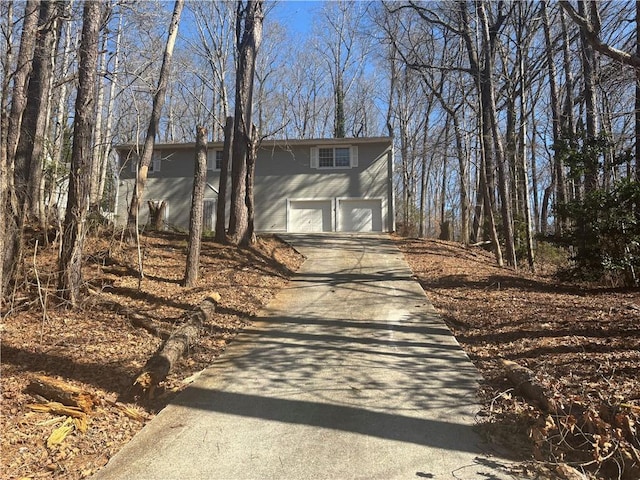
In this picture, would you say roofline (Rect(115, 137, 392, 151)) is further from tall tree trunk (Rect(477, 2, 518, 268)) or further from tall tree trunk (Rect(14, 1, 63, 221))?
tall tree trunk (Rect(14, 1, 63, 221))

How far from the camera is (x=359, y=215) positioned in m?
22.1

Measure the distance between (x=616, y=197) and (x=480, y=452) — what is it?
8401mm

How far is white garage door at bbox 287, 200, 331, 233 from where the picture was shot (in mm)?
22328

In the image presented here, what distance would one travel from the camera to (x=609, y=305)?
8164mm

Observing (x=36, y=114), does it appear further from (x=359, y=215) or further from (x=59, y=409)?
(x=359, y=215)

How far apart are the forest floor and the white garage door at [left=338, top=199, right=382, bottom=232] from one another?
Answer: 33.2 feet

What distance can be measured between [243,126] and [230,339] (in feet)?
26.6

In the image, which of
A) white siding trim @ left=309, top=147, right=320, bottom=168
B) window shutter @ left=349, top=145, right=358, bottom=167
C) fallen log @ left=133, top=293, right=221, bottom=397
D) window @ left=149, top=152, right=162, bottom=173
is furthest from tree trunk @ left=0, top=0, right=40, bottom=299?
window shutter @ left=349, top=145, right=358, bottom=167

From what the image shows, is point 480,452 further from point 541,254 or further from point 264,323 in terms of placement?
point 541,254

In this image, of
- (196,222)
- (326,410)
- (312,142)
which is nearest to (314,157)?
(312,142)

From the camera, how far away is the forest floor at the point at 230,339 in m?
3.79

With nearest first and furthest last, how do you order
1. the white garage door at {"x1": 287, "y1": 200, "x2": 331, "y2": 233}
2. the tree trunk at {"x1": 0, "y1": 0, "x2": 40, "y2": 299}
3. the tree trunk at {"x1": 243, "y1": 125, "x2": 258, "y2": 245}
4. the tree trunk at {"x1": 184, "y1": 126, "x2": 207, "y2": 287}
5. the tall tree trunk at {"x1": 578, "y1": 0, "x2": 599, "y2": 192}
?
the tree trunk at {"x1": 0, "y1": 0, "x2": 40, "y2": 299}, the tree trunk at {"x1": 184, "y1": 126, "x2": 207, "y2": 287}, the tall tree trunk at {"x1": 578, "y1": 0, "x2": 599, "y2": 192}, the tree trunk at {"x1": 243, "y1": 125, "x2": 258, "y2": 245}, the white garage door at {"x1": 287, "y1": 200, "x2": 331, "y2": 233}

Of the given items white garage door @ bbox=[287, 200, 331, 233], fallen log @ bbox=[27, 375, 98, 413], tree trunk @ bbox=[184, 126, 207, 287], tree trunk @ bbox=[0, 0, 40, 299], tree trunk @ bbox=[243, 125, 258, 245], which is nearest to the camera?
fallen log @ bbox=[27, 375, 98, 413]

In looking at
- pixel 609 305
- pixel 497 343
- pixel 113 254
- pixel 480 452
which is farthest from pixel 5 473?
pixel 609 305
